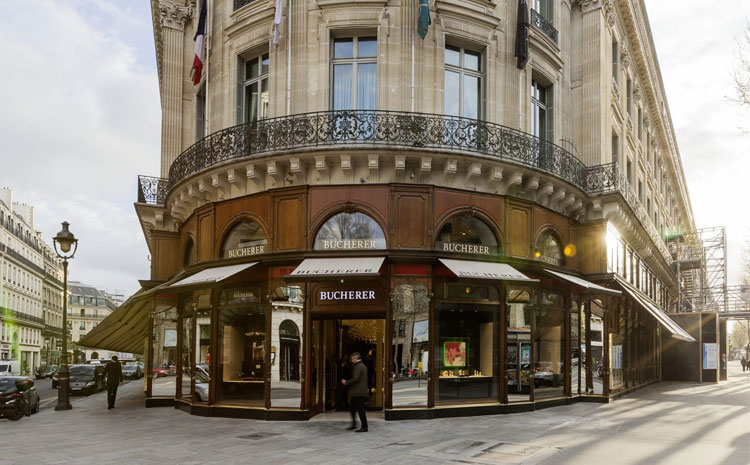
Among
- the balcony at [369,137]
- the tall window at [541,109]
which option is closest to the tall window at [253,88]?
A: the balcony at [369,137]

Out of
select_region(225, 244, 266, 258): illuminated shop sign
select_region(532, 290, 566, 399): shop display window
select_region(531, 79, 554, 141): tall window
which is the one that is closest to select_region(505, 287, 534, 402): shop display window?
select_region(532, 290, 566, 399): shop display window

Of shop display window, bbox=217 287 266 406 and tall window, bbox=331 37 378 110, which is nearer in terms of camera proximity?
shop display window, bbox=217 287 266 406

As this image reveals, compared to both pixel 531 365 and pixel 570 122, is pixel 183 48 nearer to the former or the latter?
pixel 570 122

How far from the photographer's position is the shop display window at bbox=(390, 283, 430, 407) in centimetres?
1596

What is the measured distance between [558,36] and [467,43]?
4.62 meters

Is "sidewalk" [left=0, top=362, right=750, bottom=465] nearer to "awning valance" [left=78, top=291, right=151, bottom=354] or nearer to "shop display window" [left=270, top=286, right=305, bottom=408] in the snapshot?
"shop display window" [left=270, top=286, right=305, bottom=408]

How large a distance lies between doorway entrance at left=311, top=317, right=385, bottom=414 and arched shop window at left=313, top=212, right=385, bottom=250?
190 centimetres

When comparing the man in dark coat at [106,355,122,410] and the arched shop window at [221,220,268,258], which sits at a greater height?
the arched shop window at [221,220,268,258]

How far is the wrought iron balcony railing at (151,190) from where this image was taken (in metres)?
22.5

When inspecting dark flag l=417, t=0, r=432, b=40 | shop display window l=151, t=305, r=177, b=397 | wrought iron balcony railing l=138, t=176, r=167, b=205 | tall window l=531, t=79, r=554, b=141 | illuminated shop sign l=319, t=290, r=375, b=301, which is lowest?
shop display window l=151, t=305, r=177, b=397

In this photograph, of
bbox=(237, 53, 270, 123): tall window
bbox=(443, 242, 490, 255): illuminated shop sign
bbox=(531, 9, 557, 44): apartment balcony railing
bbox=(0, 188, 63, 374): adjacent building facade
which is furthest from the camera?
bbox=(0, 188, 63, 374): adjacent building facade

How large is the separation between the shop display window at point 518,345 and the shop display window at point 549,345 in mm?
368

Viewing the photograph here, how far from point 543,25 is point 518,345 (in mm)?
9683

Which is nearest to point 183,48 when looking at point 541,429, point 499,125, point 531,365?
point 499,125
